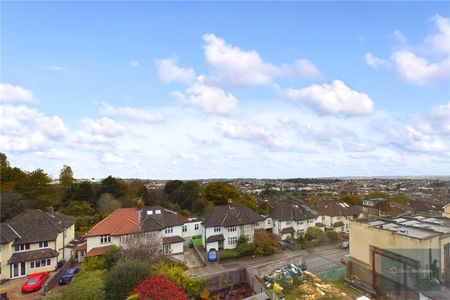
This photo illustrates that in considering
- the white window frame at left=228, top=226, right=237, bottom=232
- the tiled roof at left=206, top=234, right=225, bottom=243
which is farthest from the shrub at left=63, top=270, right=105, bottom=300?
the white window frame at left=228, top=226, right=237, bottom=232

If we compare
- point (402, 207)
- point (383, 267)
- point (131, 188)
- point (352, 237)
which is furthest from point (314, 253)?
point (131, 188)

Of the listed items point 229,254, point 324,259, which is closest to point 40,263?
point 229,254

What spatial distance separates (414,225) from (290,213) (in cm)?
1403

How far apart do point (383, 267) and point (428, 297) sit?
142 inches

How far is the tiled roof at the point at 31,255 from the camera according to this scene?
1974 cm

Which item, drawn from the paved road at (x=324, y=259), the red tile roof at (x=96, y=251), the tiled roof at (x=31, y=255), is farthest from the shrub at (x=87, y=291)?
the paved road at (x=324, y=259)

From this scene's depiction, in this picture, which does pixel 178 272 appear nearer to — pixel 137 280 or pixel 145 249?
pixel 137 280

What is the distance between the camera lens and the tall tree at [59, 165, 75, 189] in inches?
1807

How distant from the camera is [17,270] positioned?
1989cm

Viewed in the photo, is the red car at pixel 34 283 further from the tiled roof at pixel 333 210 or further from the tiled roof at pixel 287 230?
the tiled roof at pixel 333 210

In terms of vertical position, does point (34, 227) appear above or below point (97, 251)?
above

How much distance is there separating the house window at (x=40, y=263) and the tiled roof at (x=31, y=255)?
48cm

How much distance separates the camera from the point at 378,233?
64.5 feet

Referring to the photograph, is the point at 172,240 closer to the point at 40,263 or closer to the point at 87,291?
the point at 40,263
